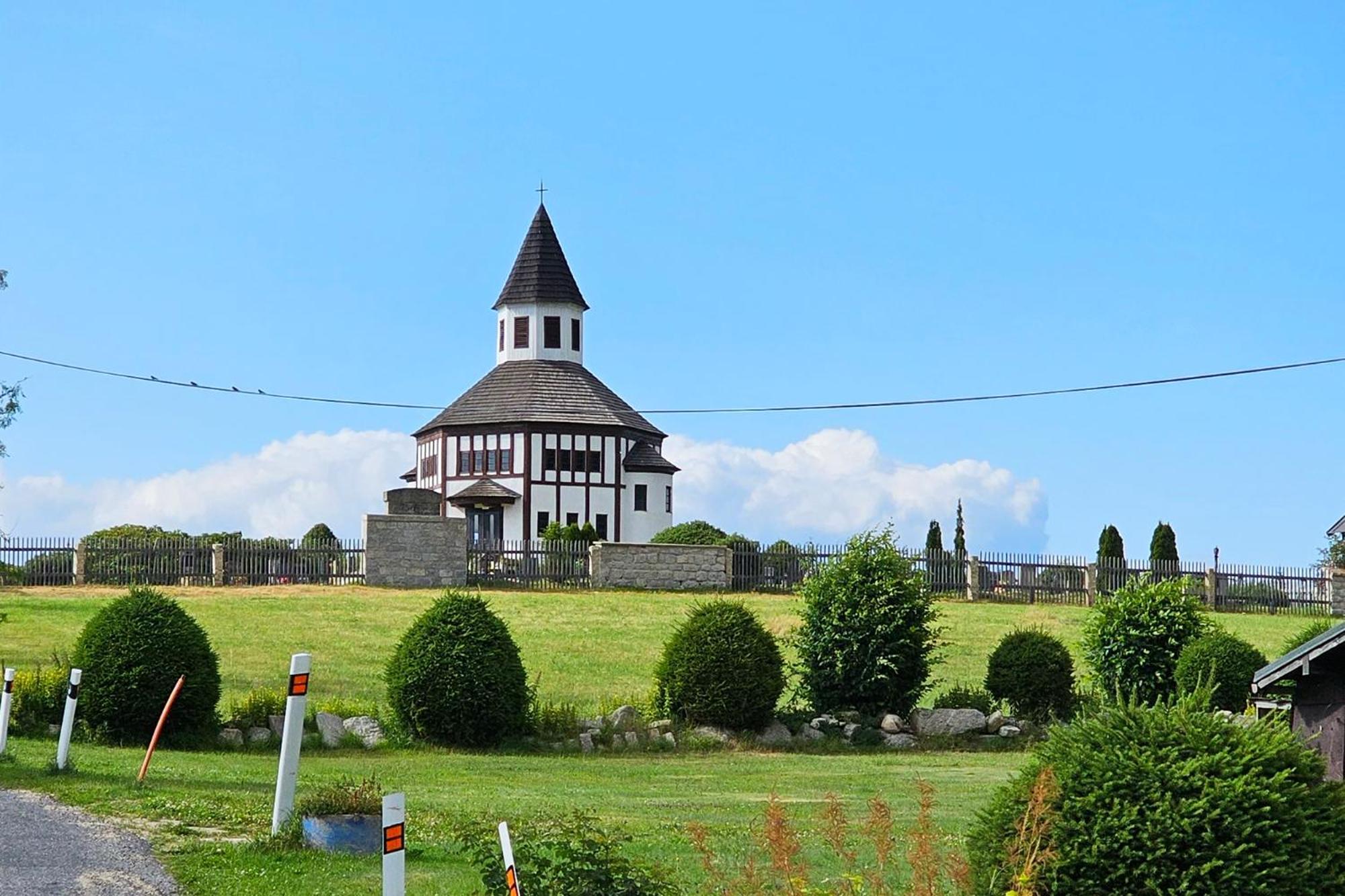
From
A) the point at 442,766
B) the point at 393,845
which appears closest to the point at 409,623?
the point at 442,766

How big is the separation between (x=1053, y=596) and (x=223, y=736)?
106 feet

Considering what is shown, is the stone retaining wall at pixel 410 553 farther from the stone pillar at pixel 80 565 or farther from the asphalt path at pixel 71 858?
the asphalt path at pixel 71 858

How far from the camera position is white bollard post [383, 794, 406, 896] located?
24.7 feet

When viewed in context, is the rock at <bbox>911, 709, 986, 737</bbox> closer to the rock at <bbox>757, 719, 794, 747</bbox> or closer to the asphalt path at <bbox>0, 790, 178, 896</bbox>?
the rock at <bbox>757, 719, 794, 747</bbox>

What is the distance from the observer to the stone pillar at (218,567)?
42.8 meters

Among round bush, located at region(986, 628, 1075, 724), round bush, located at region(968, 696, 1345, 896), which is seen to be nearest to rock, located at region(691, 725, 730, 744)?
round bush, located at region(986, 628, 1075, 724)

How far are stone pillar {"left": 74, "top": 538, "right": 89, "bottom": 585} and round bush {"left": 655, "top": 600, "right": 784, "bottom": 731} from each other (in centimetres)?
2478

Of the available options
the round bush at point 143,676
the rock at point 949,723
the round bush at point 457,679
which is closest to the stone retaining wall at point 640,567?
the rock at point 949,723

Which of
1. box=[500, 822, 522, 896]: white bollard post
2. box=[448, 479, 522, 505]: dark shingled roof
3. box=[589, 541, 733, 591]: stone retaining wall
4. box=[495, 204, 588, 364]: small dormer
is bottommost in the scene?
box=[500, 822, 522, 896]: white bollard post

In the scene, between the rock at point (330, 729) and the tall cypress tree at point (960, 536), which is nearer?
the rock at point (330, 729)

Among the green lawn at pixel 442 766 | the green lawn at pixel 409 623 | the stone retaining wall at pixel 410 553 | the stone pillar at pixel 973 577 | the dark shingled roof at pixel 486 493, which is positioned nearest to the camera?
the green lawn at pixel 442 766

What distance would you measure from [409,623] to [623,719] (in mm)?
11720

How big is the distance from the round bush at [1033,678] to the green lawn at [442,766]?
209cm

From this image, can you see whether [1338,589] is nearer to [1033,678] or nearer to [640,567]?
[640,567]
